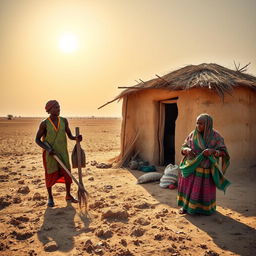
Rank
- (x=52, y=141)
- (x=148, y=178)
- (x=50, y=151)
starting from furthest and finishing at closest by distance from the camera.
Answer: (x=148, y=178) < (x=52, y=141) < (x=50, y=151)

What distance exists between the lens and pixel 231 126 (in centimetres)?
623

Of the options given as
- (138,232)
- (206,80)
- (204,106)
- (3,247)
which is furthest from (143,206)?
(206,80)

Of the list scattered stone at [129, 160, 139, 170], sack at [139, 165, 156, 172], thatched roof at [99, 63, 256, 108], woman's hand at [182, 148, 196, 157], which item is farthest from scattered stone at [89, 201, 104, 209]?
thatched roof at [99, 63, 256, 108]

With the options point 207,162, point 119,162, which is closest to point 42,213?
point 207,162

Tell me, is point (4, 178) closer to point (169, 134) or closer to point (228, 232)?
point (228, 232)

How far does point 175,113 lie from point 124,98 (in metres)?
2.24

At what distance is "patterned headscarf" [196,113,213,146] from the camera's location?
139 inches

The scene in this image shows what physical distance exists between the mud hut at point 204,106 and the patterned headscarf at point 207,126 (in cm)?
236

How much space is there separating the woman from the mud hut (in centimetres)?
240

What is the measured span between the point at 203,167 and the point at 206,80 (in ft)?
9.84

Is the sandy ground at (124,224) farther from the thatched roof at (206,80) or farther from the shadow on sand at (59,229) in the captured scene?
the thatched roof at (206,80)

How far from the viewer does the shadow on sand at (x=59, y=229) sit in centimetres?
291

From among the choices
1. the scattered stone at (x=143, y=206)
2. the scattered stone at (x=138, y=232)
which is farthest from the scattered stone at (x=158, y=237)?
the scattered stone at (x=143, y=206)

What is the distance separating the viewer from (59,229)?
338 centimetres
